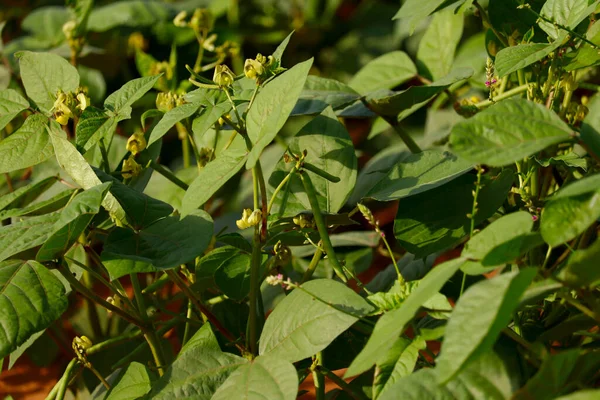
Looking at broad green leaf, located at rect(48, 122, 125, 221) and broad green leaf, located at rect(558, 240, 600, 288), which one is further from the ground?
broad green leaf, located at rect(48, 122, 125, 221)

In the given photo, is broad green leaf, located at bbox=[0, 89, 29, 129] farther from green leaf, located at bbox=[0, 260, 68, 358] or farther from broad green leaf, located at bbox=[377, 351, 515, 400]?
broad green leaf, located at bbox=[377, 351, 515, 400]

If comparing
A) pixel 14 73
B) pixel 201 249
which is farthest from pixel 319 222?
pixel 14 73

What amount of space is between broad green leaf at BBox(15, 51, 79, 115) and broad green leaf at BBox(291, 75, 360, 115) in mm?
213

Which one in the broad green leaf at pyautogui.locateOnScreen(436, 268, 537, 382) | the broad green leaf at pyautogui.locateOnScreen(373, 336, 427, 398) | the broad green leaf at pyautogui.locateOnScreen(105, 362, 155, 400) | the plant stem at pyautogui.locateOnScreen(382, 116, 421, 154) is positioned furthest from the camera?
the plant stem at pyautogui.locateOnScreen(382, 116, 421, 154)

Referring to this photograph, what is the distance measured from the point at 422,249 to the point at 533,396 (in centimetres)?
20

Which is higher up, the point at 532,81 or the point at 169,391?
the point at 532,81

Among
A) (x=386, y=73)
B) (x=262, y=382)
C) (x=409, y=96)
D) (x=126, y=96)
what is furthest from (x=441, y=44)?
(x=262, y=382)

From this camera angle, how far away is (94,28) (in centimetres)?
137

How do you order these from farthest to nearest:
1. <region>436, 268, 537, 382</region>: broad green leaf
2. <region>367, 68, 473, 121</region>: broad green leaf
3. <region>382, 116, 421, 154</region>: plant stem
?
1. <region>382, 116, 421, 154</region>: plant stem
2. <region>367, 68, 473, 121</region>: broad green leaf
3. <region>436, 268, 537, 382</region>: broad green leaf

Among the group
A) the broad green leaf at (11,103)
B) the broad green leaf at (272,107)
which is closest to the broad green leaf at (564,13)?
the broad green leaf at (272,107)

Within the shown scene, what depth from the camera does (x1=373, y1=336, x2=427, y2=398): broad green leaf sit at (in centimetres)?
47

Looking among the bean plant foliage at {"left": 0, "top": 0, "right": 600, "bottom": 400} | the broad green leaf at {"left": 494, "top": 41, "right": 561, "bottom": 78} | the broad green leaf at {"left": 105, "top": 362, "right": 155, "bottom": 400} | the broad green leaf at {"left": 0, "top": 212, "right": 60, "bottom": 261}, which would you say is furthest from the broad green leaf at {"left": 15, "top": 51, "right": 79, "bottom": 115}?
the broad green leaf at {"left": 494, "top": 41, "right": 561, "bottom": 78}

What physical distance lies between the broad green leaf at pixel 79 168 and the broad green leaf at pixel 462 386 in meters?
0.27

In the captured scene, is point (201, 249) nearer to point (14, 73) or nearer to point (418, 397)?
Answer: point (418, 397)
